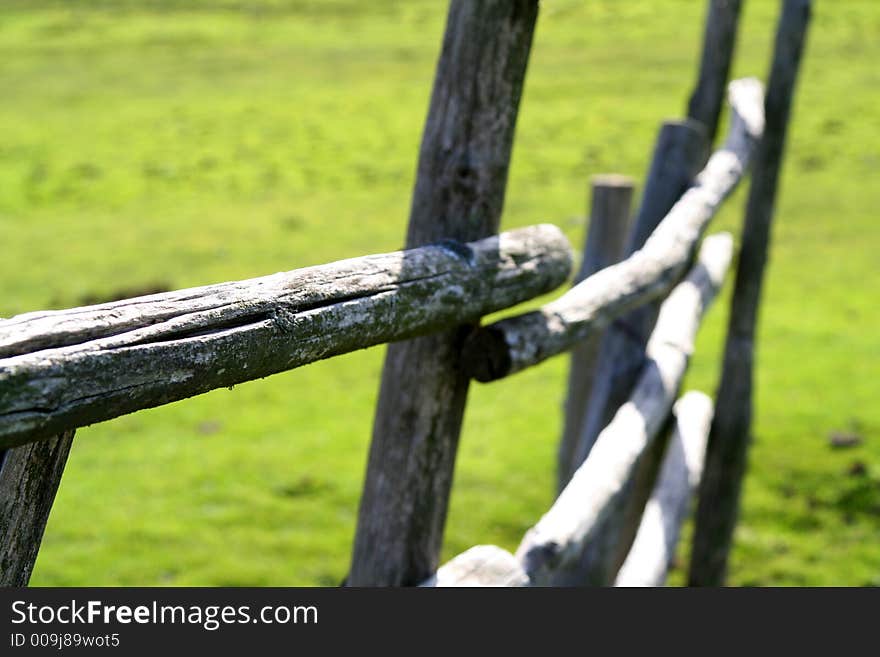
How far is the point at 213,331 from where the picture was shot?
179 centimetres

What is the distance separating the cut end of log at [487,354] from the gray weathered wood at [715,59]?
248 cm

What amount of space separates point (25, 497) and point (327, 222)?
11.1m

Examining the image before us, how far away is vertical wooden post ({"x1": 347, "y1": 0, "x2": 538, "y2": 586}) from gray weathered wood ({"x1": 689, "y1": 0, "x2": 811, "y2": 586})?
253 centimetres

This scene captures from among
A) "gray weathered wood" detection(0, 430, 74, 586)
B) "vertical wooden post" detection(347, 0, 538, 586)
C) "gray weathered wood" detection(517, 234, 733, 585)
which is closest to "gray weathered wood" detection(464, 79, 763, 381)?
"vertical wooden post" detection(347, 0, 538, 586)

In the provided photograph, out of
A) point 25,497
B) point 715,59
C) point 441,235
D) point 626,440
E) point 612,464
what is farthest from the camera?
point 715,59

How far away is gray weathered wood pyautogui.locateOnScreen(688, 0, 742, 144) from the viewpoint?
15.2ft

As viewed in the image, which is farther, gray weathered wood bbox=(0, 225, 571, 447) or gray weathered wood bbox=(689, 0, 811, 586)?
gray weathered wood bbox=(689, 0, 811, 586)

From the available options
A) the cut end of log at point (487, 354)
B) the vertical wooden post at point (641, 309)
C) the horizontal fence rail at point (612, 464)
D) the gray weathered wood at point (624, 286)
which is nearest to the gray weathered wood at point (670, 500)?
the horizontal fence rail at point (612, 464)

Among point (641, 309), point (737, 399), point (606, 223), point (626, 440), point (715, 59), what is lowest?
point (737, 399)

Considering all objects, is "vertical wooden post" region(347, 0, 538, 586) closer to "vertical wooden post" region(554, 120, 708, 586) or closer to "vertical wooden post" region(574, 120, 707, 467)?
"vertical wooden post" region(554, 120, 708, 586)

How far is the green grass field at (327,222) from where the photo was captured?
5.74 metres

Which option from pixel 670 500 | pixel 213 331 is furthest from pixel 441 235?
pixel 670 500

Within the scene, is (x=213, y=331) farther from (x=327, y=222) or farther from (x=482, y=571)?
(x=327, y=222)

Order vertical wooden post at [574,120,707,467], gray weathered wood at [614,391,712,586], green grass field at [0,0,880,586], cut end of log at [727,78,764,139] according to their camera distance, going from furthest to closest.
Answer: green grass field at [0,0,880,586]
cut end of log at [727,78,764,139]
vertical wooden post at [574,120,707,467]
gray weathered wood at [614,391,712,586]
